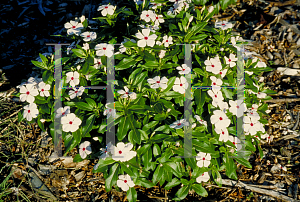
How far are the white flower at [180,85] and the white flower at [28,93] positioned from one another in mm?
1716

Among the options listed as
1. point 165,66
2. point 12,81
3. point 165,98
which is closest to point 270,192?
point 165,98

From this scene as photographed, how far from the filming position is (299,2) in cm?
545

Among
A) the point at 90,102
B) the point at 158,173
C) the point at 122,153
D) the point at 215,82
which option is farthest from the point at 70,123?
the point at 215,82

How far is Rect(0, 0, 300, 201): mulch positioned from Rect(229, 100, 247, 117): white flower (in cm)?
117

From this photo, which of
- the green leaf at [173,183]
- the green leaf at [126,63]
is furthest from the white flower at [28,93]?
the green leaf at [173,183]

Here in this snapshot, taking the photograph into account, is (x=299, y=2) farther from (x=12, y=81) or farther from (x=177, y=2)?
(x=12, y=81)

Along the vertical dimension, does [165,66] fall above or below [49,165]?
above

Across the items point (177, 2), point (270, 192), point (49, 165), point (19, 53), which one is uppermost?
point (177, 2)

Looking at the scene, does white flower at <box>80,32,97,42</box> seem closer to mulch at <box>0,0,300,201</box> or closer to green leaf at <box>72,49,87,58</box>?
green leaf at <box>72,49,87,58</box>

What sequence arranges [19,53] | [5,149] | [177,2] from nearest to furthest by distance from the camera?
1. [177,2]
2. [5,149]
3. [19,53]

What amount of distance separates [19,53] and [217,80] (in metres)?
4.16

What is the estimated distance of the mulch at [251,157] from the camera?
11.6 feet

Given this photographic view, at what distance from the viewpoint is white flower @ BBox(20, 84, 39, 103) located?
2963mm

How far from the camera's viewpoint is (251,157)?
3.93m
